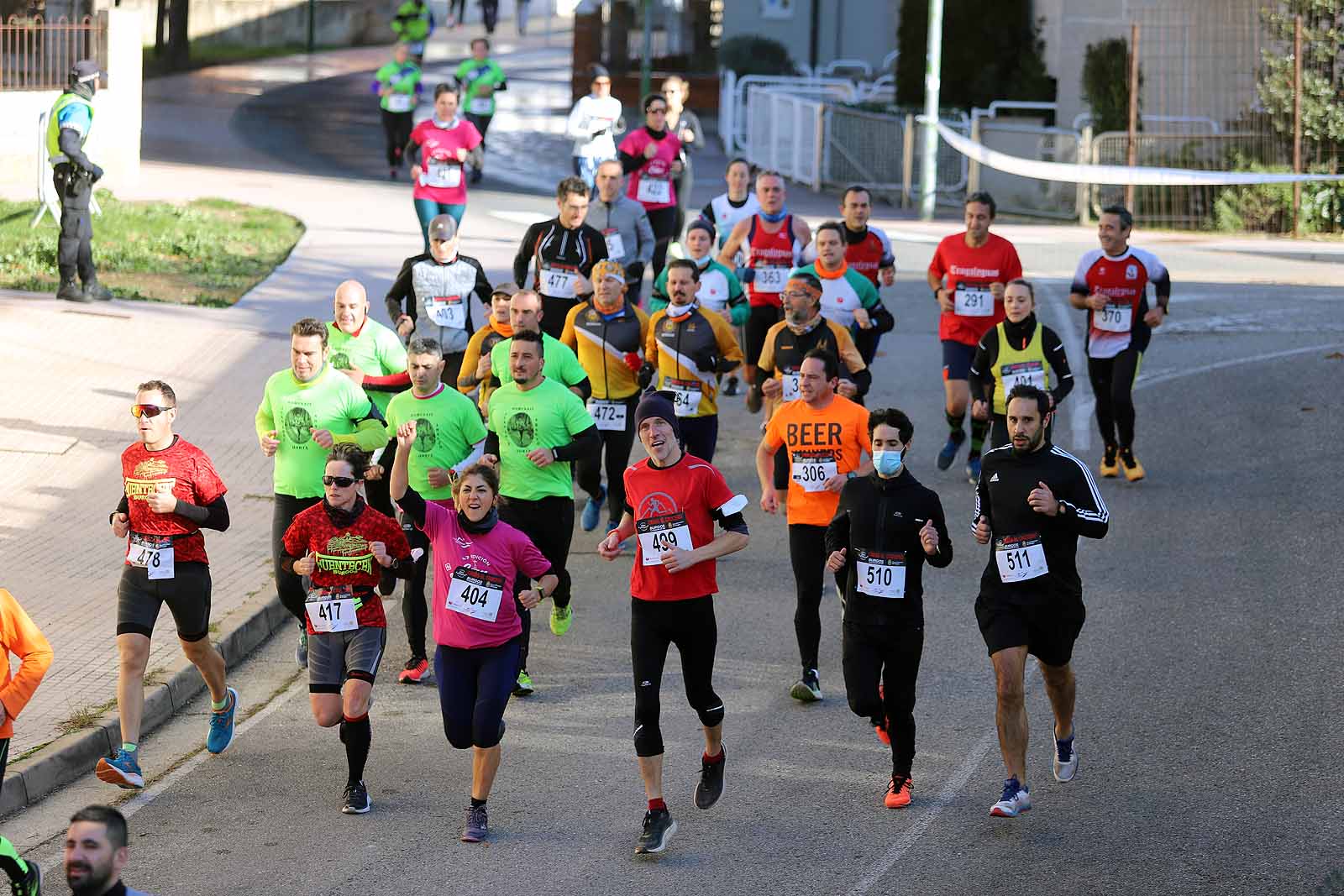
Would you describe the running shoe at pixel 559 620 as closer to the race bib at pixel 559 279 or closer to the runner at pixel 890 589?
the runner at pixel 890 589

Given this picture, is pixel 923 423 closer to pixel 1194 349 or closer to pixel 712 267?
pixel 712 267

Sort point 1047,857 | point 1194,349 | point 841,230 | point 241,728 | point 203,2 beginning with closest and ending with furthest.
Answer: point 1047,857
point 241,728
point 841,230
point 1194,349
point 203,2

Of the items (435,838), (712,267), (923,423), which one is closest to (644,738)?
(435,838)

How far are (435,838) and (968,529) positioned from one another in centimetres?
603

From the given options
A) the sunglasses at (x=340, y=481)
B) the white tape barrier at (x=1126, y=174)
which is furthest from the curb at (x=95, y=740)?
the white tape barrier at (x=1126, y=174)

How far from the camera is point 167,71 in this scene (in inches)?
1779

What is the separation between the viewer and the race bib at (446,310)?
1298cm

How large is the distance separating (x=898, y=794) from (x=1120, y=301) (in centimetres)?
638

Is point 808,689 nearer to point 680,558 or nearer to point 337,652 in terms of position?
point 680,558

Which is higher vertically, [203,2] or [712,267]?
[203,2]

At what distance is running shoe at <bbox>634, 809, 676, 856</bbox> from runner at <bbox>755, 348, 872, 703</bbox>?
2071 millimetres

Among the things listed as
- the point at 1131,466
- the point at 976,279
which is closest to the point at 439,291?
the point at 976,279

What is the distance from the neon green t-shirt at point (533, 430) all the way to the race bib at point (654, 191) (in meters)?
8.98

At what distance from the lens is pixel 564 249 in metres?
14.3
